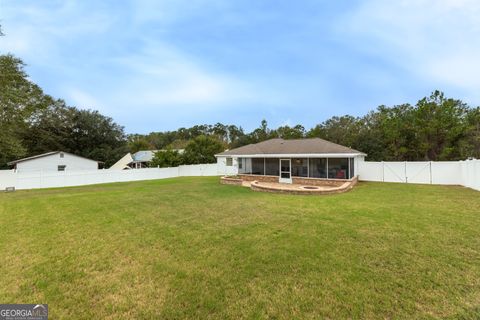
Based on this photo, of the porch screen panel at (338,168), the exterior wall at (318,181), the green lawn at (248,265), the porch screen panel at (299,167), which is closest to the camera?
the green lawn at (248,265)

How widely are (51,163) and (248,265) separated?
85.4ft

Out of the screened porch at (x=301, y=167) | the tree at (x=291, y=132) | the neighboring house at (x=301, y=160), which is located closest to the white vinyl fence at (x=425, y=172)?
the neighboring house at (x=301, y=160)

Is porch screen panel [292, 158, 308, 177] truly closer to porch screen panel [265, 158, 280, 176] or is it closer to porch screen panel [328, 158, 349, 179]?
porch screen panel [265, 158, 280, 176]

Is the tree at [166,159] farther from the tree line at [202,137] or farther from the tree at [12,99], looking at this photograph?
the tree at [12,99]

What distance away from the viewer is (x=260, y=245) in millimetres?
4512

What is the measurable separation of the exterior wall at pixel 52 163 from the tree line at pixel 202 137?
4.25 ft

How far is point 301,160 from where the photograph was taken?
47.7 ft

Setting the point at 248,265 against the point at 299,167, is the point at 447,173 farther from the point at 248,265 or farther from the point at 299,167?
the point at 248,265

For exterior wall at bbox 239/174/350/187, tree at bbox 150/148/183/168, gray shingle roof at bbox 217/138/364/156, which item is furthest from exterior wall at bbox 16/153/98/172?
exterior wall at bbox 239/174/350/187

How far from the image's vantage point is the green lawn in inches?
106

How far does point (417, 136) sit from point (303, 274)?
2644 centimetres

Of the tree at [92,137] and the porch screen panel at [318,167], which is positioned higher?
the tree at [92,137]

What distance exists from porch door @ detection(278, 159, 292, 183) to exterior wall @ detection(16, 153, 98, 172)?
21.7 metres

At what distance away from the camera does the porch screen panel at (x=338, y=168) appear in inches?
524
